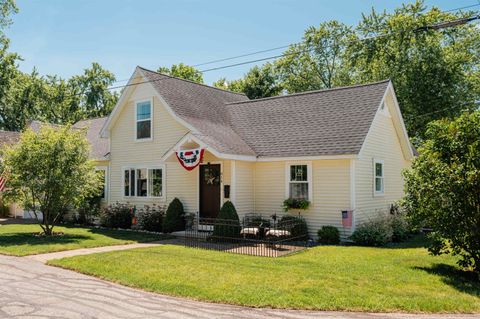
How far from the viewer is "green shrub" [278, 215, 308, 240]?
14891 millimetres

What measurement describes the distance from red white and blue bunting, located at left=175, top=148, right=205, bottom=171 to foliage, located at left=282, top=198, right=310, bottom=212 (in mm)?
3695

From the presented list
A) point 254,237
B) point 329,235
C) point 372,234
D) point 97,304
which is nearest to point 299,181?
point 329,235

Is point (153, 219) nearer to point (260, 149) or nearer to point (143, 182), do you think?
point (143, 182)

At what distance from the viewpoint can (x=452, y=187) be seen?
9.65 m

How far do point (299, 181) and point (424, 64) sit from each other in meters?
22.5

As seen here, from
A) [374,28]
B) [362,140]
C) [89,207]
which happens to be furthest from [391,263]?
[374,28]

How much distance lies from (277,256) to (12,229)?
1259 centimetres

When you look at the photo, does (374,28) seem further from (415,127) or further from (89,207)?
(89,207)

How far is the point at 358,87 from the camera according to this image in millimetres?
18297

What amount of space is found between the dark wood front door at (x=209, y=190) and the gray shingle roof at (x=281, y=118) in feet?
4.69

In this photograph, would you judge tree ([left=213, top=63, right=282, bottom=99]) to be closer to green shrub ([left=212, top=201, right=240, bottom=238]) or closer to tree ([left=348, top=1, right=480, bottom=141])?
tree ([left=348, top=1, right=480, bottom=141])

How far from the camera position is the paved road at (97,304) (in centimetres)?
679

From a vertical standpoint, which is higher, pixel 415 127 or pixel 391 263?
pixel 415 127

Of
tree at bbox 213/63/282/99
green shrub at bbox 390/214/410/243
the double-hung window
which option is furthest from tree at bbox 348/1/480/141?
green shrub at bbox 390/214/410/243
